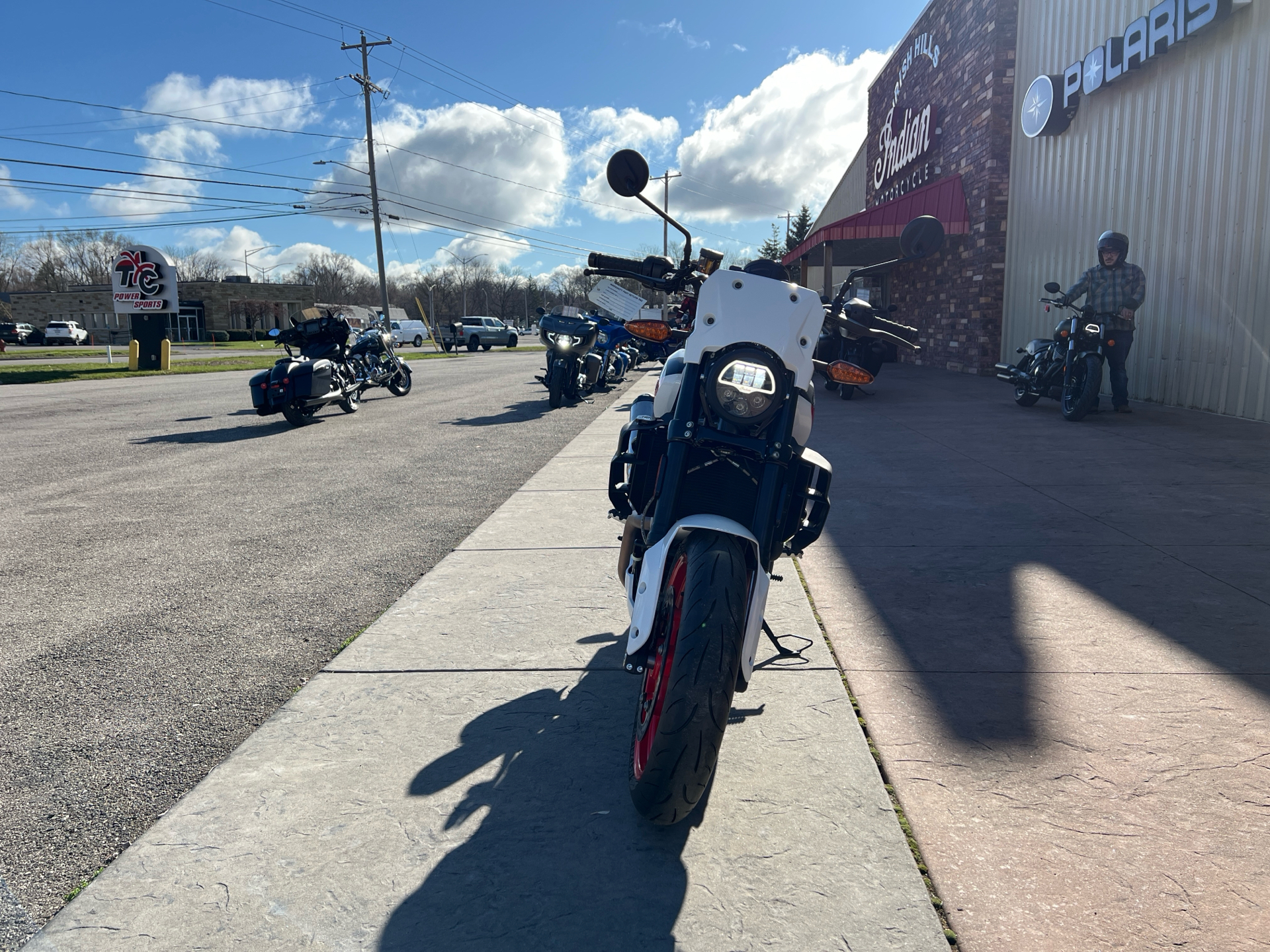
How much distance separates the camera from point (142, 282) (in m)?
23.5

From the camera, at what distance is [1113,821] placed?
6.84 feet

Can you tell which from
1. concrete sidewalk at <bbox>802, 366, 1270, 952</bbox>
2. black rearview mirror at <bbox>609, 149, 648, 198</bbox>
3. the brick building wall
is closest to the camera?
concrete sidewalk at <bbox>802, 366, 1270, 952</bbox>

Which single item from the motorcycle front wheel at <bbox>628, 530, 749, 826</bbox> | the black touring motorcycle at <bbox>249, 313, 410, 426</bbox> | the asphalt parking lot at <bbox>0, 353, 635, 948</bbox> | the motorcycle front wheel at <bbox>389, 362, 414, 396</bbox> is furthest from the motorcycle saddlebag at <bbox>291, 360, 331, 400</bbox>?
the motorcycle front wheel at <bbox>628, 530, 749, 826</bbox>

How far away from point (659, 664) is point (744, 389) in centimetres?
77

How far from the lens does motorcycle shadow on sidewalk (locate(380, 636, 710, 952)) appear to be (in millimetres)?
1719

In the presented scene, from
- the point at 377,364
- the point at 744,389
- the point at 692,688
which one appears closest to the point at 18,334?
the point at 377,364

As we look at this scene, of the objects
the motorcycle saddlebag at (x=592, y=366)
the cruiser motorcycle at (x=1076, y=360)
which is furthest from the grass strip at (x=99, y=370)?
the cruiser motorcycle at (x=1076, y=360)

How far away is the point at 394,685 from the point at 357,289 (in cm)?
11758

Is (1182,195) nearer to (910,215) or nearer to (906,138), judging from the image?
(910,215)

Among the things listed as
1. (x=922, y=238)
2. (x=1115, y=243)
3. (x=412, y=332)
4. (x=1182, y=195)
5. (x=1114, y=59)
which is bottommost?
(x=922, y=238)

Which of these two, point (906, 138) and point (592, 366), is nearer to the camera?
point (592, 366)

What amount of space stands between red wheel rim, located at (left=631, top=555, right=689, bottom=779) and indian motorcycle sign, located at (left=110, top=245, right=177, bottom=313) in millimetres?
25235

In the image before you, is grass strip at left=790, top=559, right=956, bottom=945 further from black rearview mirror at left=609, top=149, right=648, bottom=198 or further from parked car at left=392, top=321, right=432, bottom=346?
parked car at left=392, top=321, right=432, bottom=346

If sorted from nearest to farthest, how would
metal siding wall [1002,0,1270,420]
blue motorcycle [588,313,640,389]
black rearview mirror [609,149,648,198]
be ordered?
black rearview mirror [609,149,648,198] < metal siding wall [1002,0,1270,420] < blue motorcycle [588,313,640,389]
